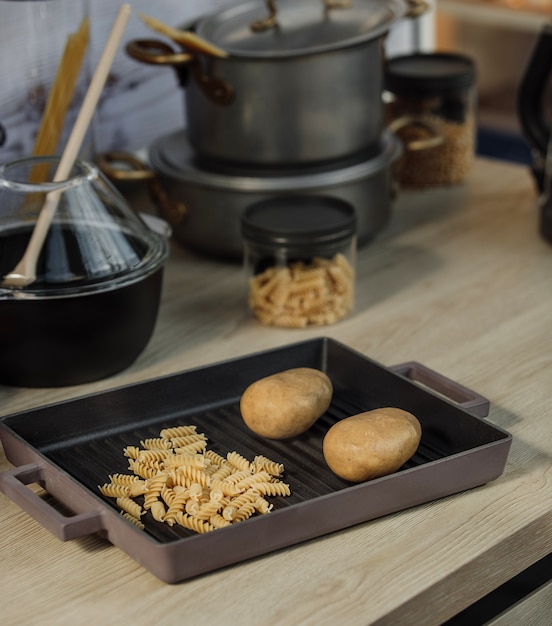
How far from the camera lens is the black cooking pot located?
112cm

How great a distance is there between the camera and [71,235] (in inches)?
44.4

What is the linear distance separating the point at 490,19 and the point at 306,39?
1.66 m

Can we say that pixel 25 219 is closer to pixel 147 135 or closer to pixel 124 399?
pixel 124 399

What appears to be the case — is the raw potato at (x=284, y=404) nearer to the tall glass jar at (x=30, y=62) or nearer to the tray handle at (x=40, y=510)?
the tray handle at (x=40, y=510)

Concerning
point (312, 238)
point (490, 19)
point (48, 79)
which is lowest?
point (490, 19)

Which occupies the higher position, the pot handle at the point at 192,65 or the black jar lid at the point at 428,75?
the pot handle at the point at 192,65

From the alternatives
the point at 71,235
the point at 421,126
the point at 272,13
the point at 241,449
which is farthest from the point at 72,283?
the point at 421,126

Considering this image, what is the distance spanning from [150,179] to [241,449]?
53 cm

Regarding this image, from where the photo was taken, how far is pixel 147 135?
5.91 ft

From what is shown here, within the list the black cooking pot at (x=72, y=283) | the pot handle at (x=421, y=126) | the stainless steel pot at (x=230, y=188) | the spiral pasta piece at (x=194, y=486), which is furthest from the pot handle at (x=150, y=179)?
the spiral pasta piece at (x=194, y=486)

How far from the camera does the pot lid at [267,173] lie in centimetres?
141

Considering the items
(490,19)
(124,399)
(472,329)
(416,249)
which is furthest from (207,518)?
(490,19)

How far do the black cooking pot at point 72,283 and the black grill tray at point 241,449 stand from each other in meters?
0.10

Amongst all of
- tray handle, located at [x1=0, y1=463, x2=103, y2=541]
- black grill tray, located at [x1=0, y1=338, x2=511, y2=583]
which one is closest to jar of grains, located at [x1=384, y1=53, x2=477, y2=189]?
black grill tray, located at [x1=0, y1=338, x2=511, y2=583]
